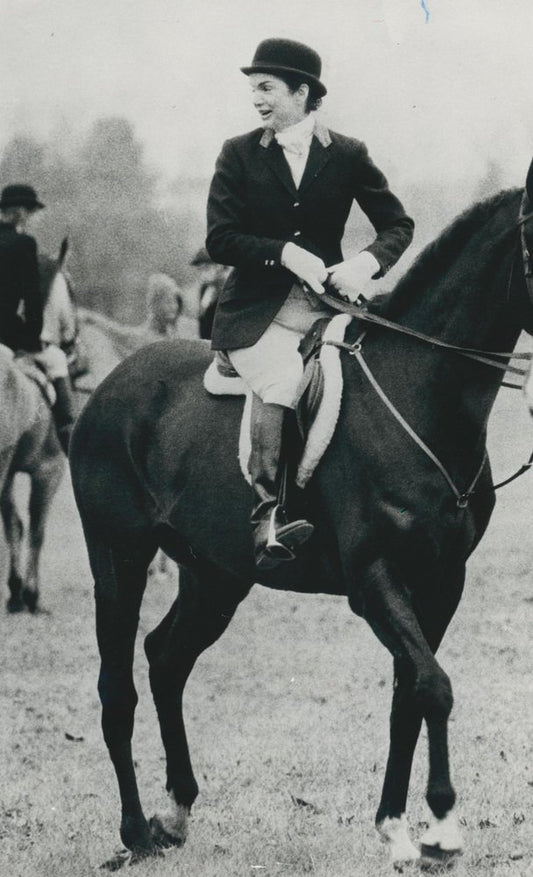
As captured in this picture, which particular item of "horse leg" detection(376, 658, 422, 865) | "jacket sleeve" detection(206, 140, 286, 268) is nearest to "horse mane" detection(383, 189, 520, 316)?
"jacket sleeve" detection(206, 140, 286, 268)

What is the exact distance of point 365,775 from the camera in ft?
24.7

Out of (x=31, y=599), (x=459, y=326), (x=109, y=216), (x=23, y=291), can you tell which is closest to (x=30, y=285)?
(x=23, y=291)

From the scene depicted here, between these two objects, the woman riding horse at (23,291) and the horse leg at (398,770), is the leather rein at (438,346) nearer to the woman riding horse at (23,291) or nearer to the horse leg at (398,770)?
the horse leg at (398,770)

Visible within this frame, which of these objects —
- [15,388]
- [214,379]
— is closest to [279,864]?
[214,379]

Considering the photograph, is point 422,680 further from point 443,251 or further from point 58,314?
point 58,314

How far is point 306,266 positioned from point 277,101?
806 millimetres

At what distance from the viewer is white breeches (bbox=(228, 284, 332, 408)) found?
588cm

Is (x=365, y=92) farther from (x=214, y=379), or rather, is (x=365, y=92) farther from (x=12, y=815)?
(x=12, y=815)

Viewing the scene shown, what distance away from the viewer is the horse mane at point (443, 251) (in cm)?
544

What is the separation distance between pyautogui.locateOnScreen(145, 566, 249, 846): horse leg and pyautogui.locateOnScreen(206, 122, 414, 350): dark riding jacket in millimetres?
1347

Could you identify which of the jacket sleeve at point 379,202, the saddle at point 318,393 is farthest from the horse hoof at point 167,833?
the jacket sleeve at point 379,202

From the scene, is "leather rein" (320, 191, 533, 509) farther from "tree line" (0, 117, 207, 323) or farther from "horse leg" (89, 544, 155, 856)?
"tree line" (0, 117, 207, 323)

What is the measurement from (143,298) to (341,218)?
8826mm

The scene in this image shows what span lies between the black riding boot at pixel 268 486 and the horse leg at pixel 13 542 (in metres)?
7.32
